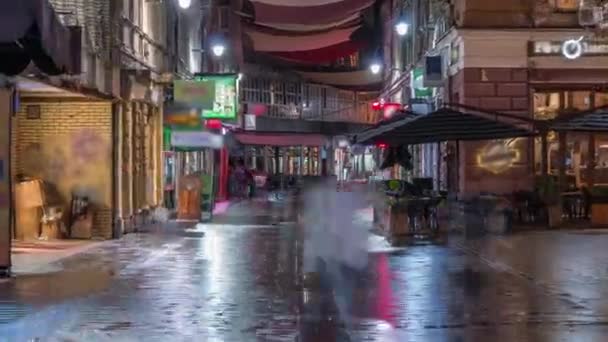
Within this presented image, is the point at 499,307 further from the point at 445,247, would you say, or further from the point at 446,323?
the point at 445,247

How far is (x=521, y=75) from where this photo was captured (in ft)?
89.7

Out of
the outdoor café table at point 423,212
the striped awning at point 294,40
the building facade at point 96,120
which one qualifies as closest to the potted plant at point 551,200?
the outdoor café table at point 423,212

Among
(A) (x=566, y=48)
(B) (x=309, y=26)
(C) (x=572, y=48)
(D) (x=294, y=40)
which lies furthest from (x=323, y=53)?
(C) (x=572, y=48)

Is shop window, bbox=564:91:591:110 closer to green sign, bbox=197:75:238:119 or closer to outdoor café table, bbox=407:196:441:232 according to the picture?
outdoor café table, bbox=407:196:441:232

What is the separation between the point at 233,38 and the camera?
49156 mm

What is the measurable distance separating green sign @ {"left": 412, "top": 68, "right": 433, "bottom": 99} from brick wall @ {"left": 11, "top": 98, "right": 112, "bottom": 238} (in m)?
14.1

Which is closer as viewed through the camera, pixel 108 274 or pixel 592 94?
pixel 108 274

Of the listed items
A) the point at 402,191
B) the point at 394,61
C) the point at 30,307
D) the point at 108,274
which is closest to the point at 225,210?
the point at 402,191

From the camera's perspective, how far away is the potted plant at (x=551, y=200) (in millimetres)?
24609

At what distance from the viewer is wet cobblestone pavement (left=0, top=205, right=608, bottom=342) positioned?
10547mm

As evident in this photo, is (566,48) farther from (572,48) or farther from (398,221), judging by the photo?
(398,221)

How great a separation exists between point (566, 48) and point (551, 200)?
15.3ft

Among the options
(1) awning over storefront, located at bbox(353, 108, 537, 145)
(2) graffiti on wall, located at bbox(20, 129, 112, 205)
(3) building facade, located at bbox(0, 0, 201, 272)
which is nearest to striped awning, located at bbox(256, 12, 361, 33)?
(3) building facade, located at bbox(0, 0, 201, 272)

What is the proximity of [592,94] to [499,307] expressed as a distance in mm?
17258
